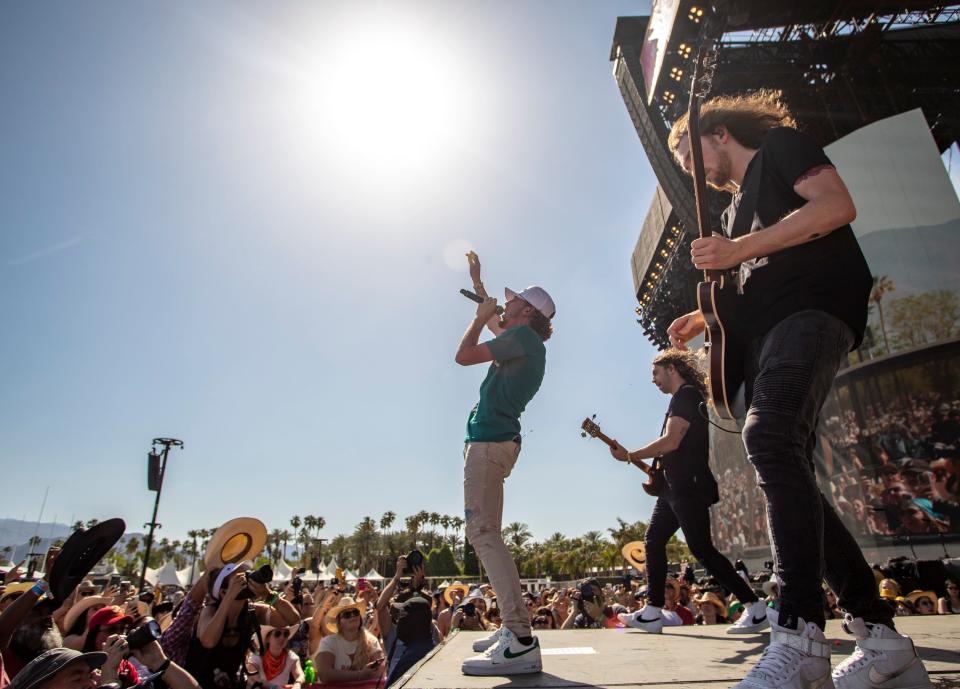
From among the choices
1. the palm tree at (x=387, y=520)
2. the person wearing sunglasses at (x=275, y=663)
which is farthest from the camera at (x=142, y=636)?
the palm tree at (x=387, y=520)

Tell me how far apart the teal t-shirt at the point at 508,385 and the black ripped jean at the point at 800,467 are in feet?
4.31

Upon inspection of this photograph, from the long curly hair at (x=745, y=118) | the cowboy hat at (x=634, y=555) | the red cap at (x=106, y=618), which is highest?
the long curly hair at (x=745, y=118)

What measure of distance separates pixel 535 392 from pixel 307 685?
189 inches

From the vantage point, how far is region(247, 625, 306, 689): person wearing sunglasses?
5.09 metres

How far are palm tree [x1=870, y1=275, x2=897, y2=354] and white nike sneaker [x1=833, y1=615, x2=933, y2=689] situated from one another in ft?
70.0

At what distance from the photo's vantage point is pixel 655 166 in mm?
18625

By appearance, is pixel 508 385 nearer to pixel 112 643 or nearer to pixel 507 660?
pixel 507 660

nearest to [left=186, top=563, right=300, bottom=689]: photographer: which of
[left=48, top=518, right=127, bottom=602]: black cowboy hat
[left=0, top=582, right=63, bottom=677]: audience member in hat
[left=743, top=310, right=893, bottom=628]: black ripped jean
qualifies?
[left=0, top=582, right=63, bottom=677]: audience member in hat

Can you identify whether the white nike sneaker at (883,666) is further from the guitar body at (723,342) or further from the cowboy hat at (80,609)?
the cowboy hat at (80,609)

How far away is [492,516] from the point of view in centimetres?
261

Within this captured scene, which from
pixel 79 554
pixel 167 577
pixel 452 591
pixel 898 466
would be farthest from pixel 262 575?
pixel 167 577

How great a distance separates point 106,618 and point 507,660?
9.90ft

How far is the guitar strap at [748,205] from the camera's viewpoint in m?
1.90

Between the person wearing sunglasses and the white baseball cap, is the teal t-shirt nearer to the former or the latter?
the white baseball cap
